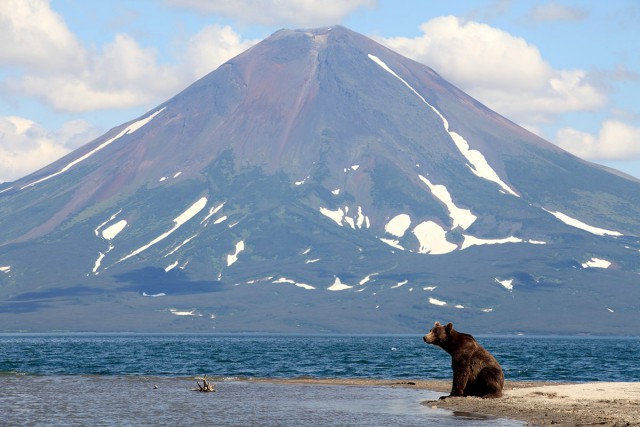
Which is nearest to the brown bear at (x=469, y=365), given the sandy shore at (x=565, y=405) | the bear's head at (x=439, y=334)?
the bear's head at (x=439, y=334)

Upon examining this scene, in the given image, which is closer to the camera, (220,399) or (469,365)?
(469,365)

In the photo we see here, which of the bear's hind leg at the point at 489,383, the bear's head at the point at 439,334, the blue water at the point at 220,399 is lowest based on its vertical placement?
the blue water at the point at 220,399

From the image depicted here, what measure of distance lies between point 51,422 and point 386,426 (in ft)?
34.9

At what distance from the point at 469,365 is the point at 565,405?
4.76m

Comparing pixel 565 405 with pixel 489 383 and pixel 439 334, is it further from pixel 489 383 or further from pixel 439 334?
pixel 439 334

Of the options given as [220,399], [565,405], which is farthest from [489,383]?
[220,399]

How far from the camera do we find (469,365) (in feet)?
149

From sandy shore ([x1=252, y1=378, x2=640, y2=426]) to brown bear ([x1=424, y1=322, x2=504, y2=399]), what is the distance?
26.6 inches

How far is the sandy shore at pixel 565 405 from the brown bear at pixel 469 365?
675 millimetres

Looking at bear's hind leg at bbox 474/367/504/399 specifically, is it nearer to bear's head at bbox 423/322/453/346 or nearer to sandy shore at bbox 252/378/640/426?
sandy shore at bbox 252/378/640/426

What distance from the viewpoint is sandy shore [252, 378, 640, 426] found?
37562 millimetres

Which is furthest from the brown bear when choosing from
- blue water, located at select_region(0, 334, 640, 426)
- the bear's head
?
blue water, located at select_region(0, 334, 640, 426)

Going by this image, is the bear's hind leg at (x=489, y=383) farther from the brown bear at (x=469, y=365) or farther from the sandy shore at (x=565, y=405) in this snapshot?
the sandy shore at (x=565, y=405)

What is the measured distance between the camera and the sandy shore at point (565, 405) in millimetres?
37562
